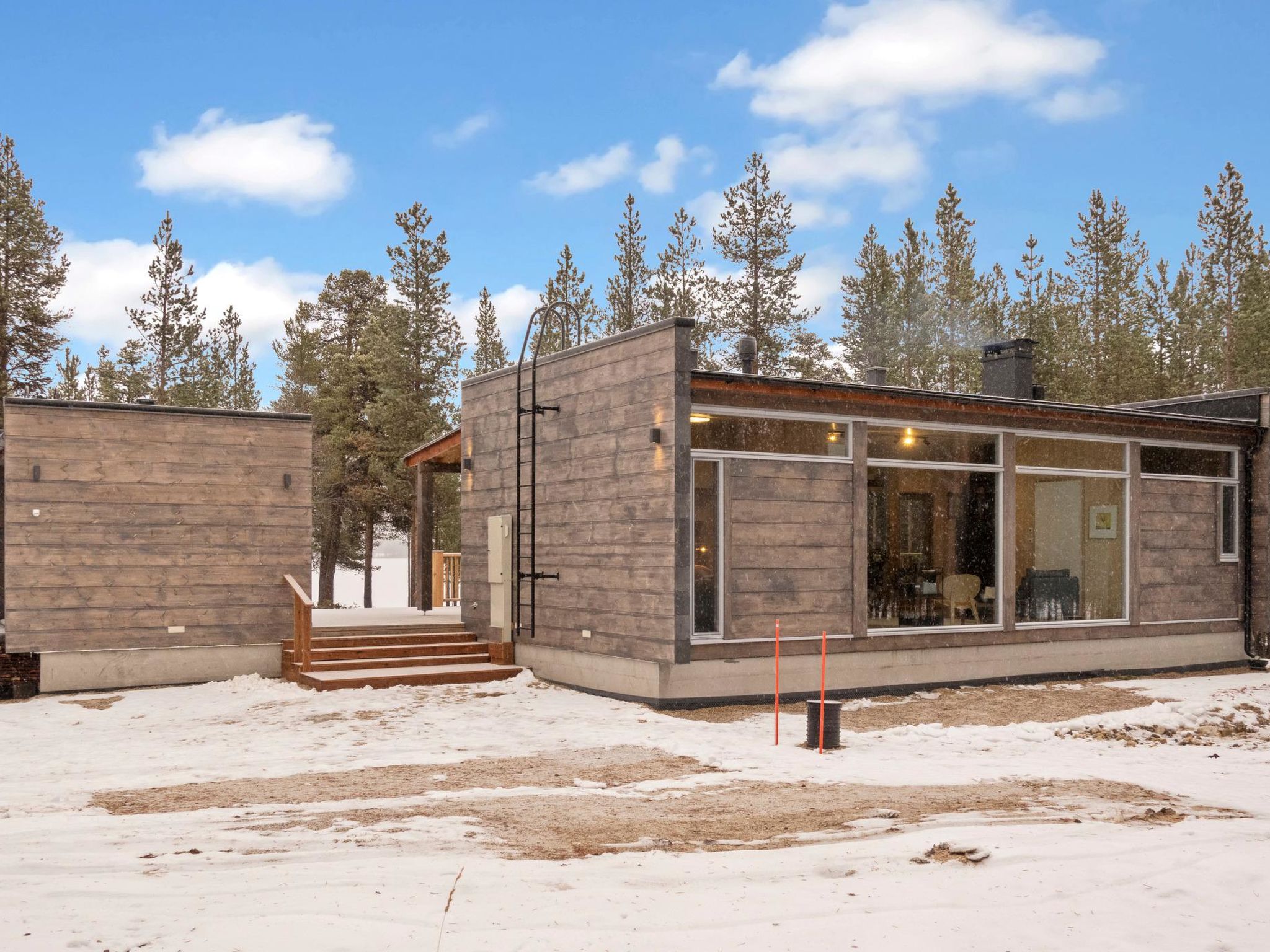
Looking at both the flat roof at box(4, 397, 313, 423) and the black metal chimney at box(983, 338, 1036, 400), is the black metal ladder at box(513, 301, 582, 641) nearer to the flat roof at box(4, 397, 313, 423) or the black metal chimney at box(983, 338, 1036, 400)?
the flat roof at box(4, 397, 313, 423)

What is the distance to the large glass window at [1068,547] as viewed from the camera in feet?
44.5

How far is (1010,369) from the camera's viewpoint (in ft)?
50.3

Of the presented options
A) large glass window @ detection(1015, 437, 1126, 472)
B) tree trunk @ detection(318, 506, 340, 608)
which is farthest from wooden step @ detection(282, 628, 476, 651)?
tree trunk @ detection(318, 506, 340, 608)

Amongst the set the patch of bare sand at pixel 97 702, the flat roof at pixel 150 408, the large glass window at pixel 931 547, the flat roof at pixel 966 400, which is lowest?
the patch of bare sand at pixel 97 702

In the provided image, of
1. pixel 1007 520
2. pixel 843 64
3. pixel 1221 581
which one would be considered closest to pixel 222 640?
pixel 1007 520

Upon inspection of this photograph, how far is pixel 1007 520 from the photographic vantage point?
1336 centimetres

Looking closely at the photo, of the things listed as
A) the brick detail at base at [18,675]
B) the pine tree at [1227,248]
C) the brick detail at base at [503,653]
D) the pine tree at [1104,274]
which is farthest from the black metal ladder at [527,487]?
the pine tree at [1104,274]

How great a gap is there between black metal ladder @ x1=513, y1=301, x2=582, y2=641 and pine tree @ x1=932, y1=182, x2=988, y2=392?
73.6 ft

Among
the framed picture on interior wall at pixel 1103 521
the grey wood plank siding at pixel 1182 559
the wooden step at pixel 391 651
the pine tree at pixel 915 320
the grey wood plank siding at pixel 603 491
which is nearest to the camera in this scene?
the grey wood plank siding at pixel 603 491

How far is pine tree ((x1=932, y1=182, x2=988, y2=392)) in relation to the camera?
33.6 m

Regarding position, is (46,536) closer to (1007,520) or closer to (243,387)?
(1007,520)

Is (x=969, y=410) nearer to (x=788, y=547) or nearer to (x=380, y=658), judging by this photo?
(x=788, y=547)

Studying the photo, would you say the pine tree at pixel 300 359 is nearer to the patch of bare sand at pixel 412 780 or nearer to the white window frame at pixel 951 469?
the white window frame at pixel 951 469

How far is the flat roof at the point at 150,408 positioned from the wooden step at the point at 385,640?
271cm
